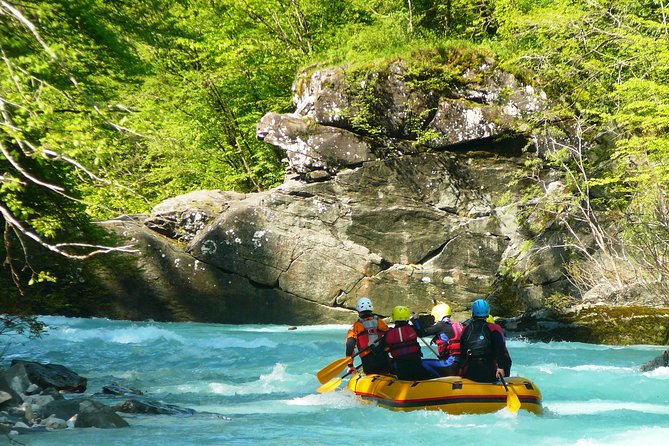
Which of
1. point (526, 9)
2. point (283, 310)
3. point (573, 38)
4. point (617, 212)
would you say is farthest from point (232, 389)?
point (526, 9)

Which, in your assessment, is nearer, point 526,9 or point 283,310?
point 283,310

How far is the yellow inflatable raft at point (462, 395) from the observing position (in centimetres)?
748

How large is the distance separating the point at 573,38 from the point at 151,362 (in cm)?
Result: 1237

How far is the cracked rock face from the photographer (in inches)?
701

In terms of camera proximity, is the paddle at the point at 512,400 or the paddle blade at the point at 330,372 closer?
the paddle at the point at 512,400

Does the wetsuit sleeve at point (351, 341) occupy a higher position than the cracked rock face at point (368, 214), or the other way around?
the cracked rock face at point (368, 214)

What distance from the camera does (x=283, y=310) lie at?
59.0 ft

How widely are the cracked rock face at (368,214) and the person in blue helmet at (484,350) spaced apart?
9861mm

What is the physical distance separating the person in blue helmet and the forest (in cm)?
364

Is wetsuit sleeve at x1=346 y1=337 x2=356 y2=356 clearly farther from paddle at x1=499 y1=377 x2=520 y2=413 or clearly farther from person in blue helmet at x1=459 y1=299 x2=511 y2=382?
paddle at x1=499 y1=377 x2=520 y2=413

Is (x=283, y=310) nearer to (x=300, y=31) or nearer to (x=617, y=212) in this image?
(x=617, y=212)

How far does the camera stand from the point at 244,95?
25000 millimetres

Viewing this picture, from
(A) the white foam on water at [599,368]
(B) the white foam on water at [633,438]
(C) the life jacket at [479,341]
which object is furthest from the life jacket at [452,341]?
(A) the white foam on water at [599,368]

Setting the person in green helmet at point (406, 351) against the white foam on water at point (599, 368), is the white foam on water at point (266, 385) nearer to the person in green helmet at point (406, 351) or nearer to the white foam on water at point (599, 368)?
the person in green helmet at point (406, 351)
